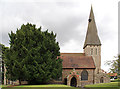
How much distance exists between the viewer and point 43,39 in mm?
29609

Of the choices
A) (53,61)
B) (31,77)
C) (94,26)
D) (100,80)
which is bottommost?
(100,80)

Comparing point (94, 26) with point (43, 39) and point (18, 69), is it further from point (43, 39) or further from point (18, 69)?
point (18, 69)

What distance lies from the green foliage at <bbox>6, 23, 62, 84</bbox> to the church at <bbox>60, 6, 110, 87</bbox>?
991cm

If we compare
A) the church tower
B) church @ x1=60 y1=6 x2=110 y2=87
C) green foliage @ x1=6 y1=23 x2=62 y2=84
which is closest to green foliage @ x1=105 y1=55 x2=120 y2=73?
green foliage @ x1=6 y1=23 x2=62 y2=84

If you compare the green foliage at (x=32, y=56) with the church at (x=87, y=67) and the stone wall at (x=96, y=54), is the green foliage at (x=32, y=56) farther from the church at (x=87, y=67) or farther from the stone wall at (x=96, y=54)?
the stone wall at (x=96, y=54)

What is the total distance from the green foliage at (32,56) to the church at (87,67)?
9913 mm

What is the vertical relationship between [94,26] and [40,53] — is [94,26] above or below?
above

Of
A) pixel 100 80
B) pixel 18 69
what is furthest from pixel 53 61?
pixel 100 80

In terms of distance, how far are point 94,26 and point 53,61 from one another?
26516 millimetres

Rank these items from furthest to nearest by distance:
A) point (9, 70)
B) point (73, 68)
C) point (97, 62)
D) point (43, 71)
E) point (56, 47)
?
point (97, 62)
point (73, 68)
point (56, 47)
point (9, 70)
point (43, 71)

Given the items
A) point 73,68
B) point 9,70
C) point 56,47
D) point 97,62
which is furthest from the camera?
point 97,62

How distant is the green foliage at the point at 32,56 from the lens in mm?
26469

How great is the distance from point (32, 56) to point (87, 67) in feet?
64.7

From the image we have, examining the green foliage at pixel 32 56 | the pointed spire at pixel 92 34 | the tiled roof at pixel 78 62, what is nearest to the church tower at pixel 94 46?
the pointed spire at pixel 92 34
